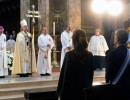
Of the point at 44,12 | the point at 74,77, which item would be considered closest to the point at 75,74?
the point at 74,77

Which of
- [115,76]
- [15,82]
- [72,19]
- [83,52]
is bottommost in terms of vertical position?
[15,82]

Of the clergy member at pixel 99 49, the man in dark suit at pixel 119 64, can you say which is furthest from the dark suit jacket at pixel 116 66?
the clergy member at pixel 99 49

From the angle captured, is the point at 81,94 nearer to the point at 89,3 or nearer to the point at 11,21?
the point at 89,3

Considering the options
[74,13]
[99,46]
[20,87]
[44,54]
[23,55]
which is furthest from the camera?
[74,13]

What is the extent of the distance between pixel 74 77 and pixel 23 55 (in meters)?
6.91

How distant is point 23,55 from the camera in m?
10.8

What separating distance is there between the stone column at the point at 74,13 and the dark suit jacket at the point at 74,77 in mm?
11396

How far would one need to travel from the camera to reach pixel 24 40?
10.8m

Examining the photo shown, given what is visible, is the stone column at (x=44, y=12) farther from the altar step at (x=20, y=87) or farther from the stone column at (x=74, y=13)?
the altar step at (x=20, y=87)

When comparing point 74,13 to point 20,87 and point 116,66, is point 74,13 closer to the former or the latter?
point 20,87

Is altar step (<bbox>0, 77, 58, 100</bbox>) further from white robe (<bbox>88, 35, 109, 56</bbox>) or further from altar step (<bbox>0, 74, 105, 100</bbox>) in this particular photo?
white robe (<bbox>88, 35, 109, 56</bbox>)

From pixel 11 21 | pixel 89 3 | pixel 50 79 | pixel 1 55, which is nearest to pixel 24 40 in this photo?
pixel 1 55

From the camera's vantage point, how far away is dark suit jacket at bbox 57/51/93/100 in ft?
13.1

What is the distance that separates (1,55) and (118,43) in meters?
6.93
